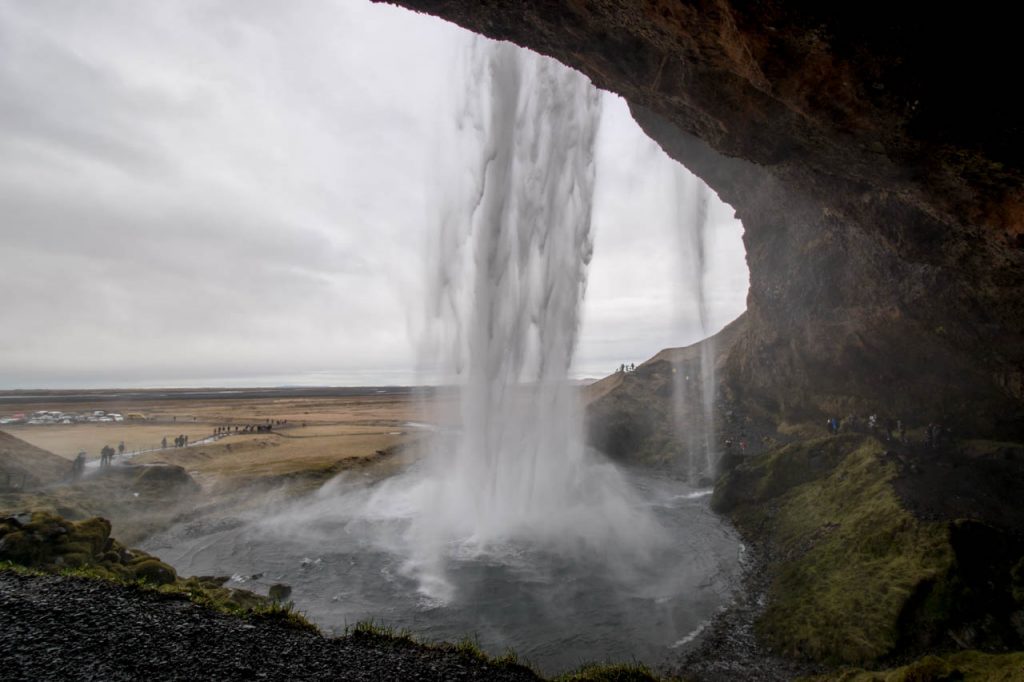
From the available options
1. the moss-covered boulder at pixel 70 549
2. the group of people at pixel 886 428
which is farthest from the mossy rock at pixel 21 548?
the group of people at pixel 886 428

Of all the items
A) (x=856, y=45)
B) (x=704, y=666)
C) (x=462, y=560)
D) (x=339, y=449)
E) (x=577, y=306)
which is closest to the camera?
(x=856, y=45)

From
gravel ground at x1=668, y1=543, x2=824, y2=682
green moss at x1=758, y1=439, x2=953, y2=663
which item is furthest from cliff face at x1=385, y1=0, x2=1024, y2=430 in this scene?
gravel ground at x1=668, y1=543, x2=824, y2=682

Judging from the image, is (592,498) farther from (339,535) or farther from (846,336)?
(846,336)

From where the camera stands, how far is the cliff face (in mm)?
8719

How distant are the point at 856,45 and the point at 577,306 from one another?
2297 centimetres

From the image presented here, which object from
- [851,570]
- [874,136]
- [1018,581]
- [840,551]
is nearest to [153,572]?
[851,570]

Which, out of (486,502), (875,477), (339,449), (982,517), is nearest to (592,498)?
(486,502)

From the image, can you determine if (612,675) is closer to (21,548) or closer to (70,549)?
(70,549)

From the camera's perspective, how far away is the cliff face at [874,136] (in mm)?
8719

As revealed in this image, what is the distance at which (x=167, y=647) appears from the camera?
9.84 m

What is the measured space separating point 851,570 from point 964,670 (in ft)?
22.7

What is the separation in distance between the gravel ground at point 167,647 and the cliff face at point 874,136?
1517cm

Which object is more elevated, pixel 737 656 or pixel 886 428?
pixel 886 428

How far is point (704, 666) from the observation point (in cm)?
1288
